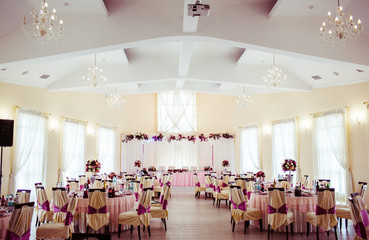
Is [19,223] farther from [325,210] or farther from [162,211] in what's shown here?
[325,210]

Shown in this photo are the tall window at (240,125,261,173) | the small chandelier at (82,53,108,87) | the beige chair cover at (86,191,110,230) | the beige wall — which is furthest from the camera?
the tall window at (240,125,261,173)

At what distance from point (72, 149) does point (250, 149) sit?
7.80 metres

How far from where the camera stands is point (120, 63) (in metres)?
9.91

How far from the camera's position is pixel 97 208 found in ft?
19.6

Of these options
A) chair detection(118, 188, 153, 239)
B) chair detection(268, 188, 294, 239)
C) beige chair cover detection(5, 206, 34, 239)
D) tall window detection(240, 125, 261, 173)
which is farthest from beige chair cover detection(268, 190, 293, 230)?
tall window detection(240, 125, 261, 173)

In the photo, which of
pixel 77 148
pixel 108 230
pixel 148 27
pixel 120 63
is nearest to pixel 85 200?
pixel 108 230

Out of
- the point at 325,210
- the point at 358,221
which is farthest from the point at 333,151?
the point at 358,221

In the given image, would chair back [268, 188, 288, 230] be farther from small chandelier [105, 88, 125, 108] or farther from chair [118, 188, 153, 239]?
small chandelier [105, 88, 125, 108]

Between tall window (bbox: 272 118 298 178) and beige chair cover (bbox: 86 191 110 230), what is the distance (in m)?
7.45

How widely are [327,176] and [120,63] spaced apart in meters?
7.67

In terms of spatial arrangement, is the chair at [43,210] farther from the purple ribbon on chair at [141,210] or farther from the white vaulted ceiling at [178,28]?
the white vaulted ceiling at [178,28]

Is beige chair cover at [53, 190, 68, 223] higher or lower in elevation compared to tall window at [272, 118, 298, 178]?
lower

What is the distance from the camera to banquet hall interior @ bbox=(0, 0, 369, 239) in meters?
6.12

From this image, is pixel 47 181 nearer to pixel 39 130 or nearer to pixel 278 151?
pixel 39 130
